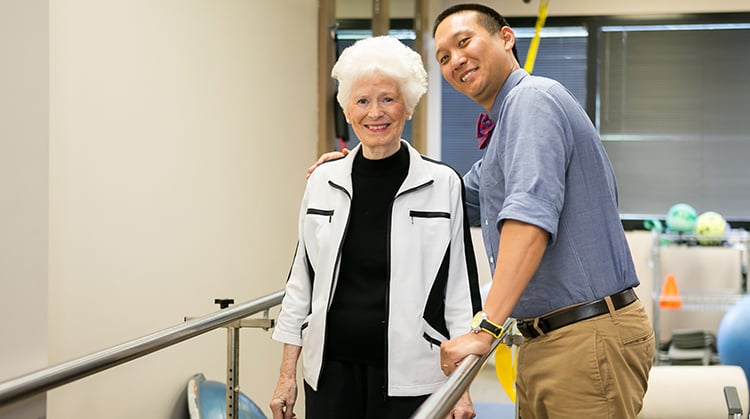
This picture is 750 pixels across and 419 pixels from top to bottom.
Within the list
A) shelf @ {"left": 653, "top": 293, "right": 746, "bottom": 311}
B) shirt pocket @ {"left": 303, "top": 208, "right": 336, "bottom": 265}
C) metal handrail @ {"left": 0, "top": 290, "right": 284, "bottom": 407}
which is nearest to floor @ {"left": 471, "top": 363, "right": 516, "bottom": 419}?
shelf @ {"left": 653, "top": 293, "right": 746, "bottom": 311}

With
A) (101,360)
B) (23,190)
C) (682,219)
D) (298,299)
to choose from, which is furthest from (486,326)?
(682,219)

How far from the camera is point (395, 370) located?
5.27 feet

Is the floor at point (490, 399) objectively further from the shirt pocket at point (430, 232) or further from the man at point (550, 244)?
the shirt pocket at point (430, 232)

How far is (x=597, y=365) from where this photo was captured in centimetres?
161

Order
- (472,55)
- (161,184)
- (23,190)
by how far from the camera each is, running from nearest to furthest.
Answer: (472,55) → (23,190) → (161,184)

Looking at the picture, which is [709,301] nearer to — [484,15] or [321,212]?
[484,15]

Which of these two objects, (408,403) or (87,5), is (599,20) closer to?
(87,5)

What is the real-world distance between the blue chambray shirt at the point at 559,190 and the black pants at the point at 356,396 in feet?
1.03

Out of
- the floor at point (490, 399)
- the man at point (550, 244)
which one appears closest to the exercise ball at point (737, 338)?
the floor at point (490, 399)

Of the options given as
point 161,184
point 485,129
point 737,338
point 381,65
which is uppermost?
point 381,65

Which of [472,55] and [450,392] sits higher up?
[472,55]

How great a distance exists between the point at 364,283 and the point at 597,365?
47 centimetres

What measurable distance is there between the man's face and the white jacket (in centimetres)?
19

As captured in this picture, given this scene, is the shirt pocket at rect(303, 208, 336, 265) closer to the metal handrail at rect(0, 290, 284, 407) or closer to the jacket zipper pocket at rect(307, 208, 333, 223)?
the jacket zipper pocket at rect(307, 208, 333, 223)
